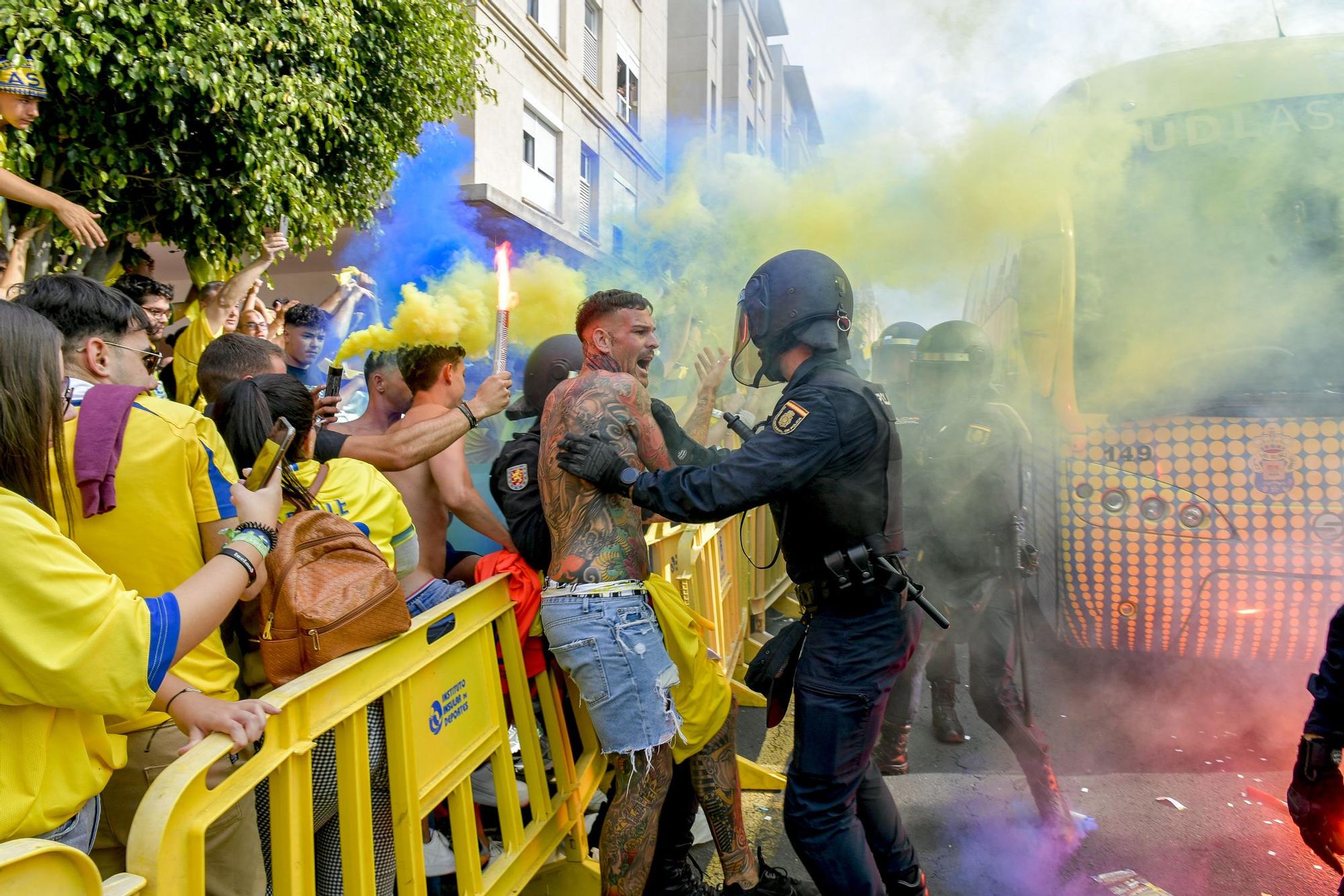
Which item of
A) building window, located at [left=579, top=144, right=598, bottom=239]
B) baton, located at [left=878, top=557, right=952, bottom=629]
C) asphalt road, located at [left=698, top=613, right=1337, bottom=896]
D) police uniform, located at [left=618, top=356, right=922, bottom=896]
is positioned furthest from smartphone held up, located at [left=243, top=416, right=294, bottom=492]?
building window, located at [left=579, top=144, right=598, bottom=239]

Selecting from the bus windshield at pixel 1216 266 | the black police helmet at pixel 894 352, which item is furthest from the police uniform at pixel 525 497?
the black police helmet at pixel 894 352

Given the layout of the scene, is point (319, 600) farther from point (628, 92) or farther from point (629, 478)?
point (628, 92)

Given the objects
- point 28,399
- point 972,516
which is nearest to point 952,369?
point 972,516

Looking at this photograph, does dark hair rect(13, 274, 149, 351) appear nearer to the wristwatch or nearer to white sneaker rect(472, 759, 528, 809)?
the wristwatch

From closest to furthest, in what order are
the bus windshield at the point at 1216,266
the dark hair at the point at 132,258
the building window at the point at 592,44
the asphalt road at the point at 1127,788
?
1. the asphalt road at the point at 1127,788
2. the bus windshield at the point at 1216,266
3. the dark hair at the point at 132,258
4. the building window at the point at 592,44

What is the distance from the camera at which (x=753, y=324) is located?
2.93 meters

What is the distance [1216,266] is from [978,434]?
70.8 inches

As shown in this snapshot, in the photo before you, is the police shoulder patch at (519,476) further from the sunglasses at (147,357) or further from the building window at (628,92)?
the building window at (628,92)

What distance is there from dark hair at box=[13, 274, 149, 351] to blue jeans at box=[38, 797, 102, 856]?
3.43 feet

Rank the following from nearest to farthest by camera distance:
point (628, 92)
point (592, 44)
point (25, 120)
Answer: point (25, 120) → point (592, 44) → point (628, 92)

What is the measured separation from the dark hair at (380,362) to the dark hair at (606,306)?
1.19 meters

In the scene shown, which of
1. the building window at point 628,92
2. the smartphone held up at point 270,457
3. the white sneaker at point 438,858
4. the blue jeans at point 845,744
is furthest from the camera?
the building window at point 628,92

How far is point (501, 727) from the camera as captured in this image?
2.59m

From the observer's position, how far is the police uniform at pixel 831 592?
2539 mm
